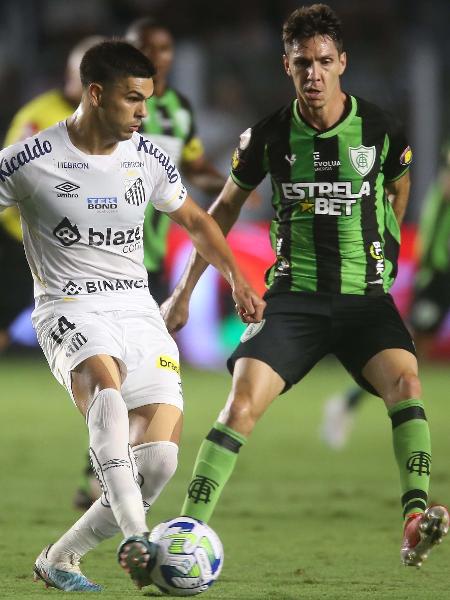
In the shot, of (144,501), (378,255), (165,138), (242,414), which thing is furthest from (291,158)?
(165,138)

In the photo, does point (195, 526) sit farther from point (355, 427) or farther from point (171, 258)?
point (171, 258)

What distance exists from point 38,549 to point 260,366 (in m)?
1.39

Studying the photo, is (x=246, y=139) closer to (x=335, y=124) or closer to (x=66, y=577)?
(x=335, y=124)

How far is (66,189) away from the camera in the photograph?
4.90m

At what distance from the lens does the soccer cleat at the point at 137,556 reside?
4152mm

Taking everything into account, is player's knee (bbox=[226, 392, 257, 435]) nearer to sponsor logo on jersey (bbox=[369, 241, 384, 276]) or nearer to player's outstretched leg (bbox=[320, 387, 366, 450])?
sponsor logo on jersey (bbox=[369, 241, 384, 276])

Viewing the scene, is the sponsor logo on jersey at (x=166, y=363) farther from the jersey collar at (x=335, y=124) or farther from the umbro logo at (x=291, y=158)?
the jersey collar at (x=335, y=124)

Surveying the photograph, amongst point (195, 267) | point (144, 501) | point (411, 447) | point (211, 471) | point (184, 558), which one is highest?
point (195, 267)

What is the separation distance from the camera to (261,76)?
14.6 m

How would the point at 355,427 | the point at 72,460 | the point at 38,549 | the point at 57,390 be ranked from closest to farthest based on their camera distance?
1. the point at 38,549
2. the point at 72,460
3. the point at 355,427
4. the point at 57,390

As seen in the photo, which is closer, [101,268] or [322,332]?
[101,268]

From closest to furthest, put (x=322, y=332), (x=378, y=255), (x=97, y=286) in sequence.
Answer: (x=97, y=286) < (x=322, y=332) < (x=378, y=255)

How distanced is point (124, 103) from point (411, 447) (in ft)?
5.69

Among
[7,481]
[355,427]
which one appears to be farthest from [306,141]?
[355,427]
